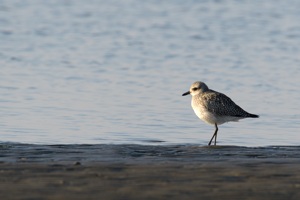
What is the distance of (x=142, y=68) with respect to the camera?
778 inches

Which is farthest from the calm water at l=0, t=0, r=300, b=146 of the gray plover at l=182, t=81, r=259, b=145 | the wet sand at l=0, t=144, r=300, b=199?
the wet sand at l=0, t=144, r=300, b=199

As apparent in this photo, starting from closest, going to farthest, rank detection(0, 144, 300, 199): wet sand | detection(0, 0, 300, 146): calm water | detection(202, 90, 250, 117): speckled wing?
1. detection(0, 144, 300, 199): wet sand
2. detection(202, 90, 250, 117): speckled wing
3. detection(0, 0, 300, 146): calm water

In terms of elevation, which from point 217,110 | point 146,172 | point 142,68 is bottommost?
Result: point 146,172

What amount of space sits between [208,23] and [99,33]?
4159 millimetres

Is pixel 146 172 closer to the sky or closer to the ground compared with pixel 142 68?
closer to the ground

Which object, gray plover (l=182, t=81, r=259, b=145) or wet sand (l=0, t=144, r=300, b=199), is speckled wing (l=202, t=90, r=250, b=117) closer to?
gray plover (l=182, t=81, r=259, b=145)

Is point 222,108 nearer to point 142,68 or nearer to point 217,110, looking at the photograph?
point 217,110

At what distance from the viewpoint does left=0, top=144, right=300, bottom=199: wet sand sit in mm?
8000

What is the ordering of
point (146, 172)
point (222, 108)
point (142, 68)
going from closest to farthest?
1. point (146, 172)
2. point (222, 108)
3. point (142, 68)

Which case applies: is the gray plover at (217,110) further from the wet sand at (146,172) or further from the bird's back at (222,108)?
the wet sand at (146,172)

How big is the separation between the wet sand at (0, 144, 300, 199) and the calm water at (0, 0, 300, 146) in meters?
2.07

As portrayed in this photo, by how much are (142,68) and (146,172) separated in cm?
1087

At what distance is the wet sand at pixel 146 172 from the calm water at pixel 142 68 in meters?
2.07

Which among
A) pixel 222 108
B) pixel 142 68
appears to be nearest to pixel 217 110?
pixel 222 108
